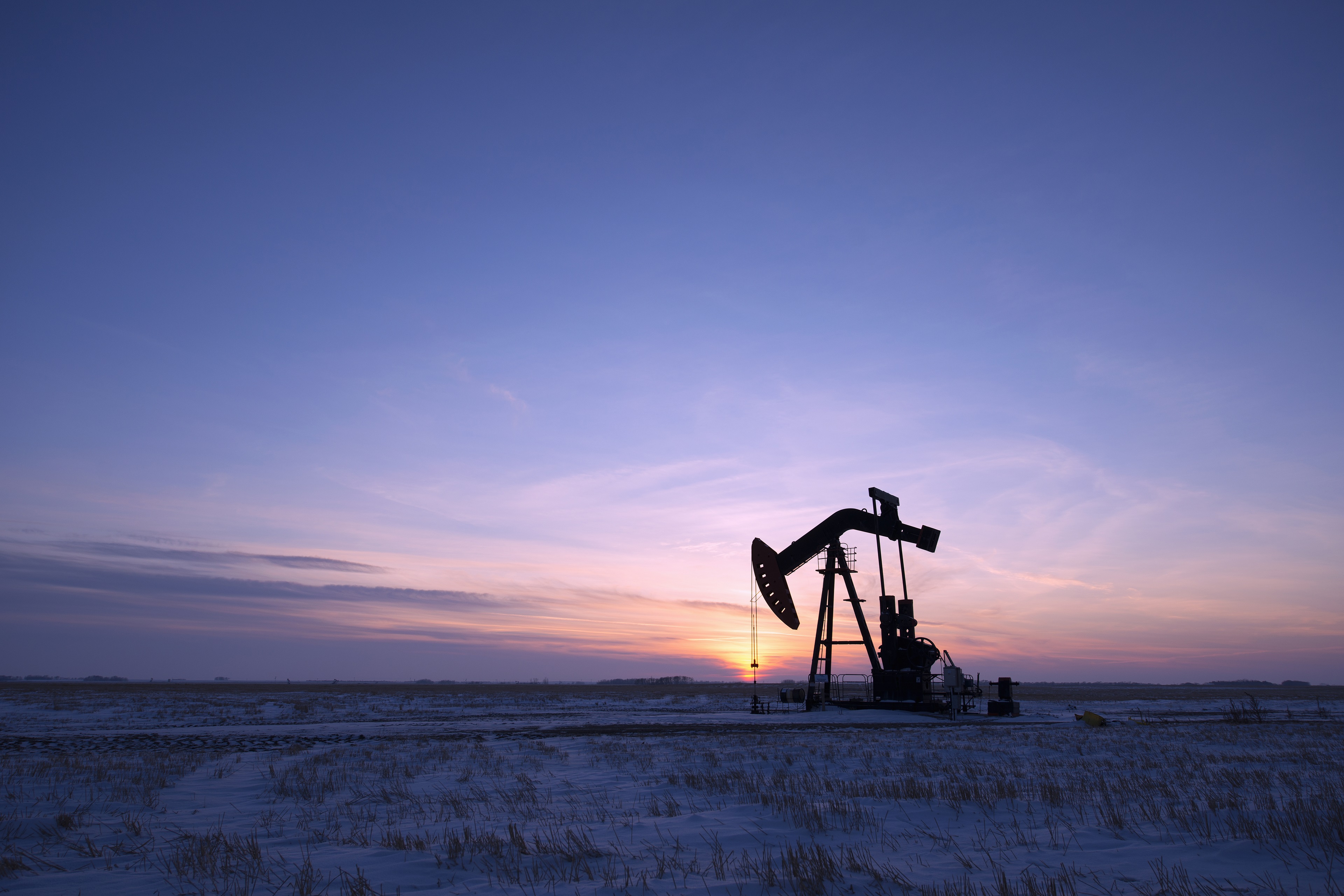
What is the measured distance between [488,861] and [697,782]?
552 cm

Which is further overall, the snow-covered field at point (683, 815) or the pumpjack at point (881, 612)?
the pumpjack at point (881, 612)

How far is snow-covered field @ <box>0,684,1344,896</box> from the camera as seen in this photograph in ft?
20.5

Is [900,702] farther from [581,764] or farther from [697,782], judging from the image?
[697,782]

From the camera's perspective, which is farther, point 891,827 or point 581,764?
point 581,764

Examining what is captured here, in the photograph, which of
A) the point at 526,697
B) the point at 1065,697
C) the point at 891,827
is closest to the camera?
the point at 891,827

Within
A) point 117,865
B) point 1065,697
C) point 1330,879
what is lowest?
point 1065,697

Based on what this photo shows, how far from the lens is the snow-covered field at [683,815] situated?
20.5 ft

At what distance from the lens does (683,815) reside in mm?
9305

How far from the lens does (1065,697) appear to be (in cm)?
7538

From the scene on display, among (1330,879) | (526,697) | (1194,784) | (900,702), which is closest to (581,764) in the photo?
(1194,784)

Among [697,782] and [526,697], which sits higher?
[697,782]

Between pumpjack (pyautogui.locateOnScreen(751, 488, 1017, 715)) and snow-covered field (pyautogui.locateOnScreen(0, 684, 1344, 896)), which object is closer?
snow-covered field (pyautogui.locateOnScreen(0, 684, 1344, 896))

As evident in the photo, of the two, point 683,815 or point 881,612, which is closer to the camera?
point 683,815

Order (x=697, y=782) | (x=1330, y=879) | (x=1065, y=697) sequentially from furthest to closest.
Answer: (x=1065, y=697)
(x=697, y=782)
(x=1330, y=879)
